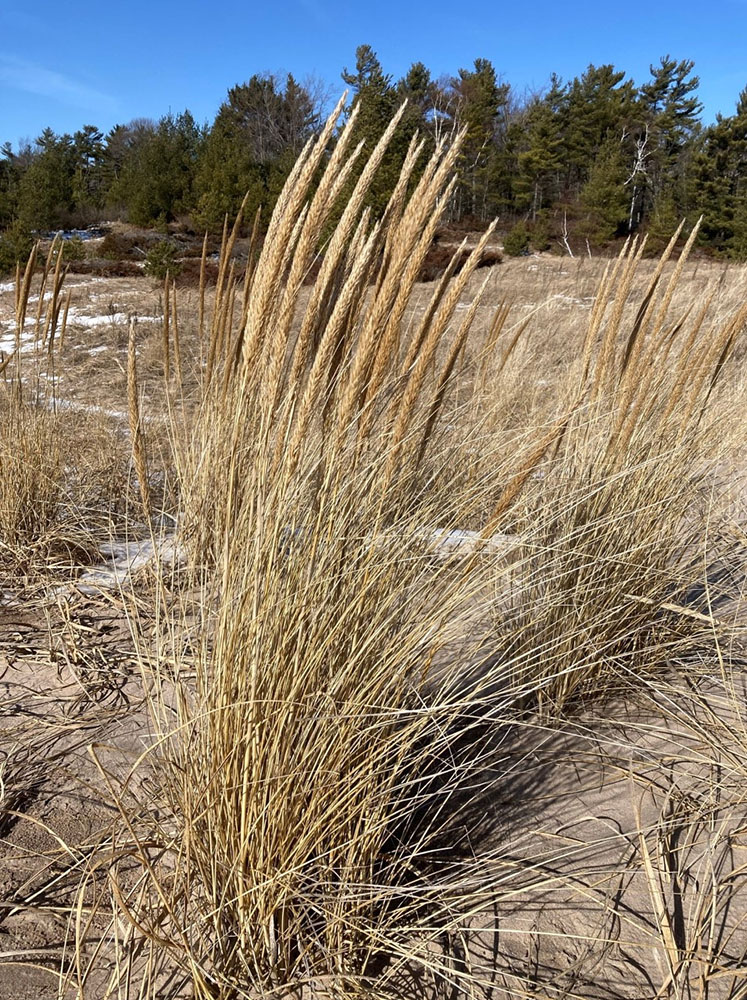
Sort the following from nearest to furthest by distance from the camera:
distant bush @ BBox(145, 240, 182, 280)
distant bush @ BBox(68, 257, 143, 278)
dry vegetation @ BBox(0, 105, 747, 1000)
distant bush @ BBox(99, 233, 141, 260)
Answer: dry vegetation @ BBox(0, 105, 747, 1000)
distant bush @ BBox(145, 240, 182, 280)
distant bush @ BBox(68, 257, 143, 278)
distant bush @ BBox(99, 233, 141, 260)

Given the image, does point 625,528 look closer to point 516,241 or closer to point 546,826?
point 546,826

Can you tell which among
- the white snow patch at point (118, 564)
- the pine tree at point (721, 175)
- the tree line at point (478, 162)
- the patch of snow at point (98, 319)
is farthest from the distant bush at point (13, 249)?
the pine tree at point (721, 175)

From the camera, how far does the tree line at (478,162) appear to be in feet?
74.0

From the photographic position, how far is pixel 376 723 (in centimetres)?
118

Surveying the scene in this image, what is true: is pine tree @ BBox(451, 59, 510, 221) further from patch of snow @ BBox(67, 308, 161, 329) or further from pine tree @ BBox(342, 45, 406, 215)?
patch of snow @ BBox(67, 308, 161, 329)

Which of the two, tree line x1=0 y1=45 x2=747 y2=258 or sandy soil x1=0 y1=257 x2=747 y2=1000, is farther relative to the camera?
tree line x1=0 y1=45 x2=747 y2=258

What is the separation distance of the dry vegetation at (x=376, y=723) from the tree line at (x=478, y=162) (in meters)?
17.3

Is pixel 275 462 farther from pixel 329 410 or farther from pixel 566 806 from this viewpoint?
pixel 566 806

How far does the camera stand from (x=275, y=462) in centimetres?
134

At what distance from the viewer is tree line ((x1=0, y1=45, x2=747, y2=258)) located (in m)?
22.6

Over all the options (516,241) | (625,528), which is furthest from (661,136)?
(625,528)

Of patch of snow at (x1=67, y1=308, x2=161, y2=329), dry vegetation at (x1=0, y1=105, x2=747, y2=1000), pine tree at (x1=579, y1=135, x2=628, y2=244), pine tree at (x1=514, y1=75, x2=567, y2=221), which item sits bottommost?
patch of snow at (x1=67, y1=308, x2=161, y2=329)

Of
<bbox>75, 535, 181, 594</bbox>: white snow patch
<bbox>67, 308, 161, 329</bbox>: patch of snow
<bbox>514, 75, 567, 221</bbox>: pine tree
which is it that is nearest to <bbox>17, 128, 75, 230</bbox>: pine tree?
<bbox>67, 308, 161, 329</bbox>: patch of snow

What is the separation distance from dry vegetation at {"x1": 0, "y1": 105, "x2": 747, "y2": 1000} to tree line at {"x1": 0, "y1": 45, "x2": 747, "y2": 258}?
17296mm
